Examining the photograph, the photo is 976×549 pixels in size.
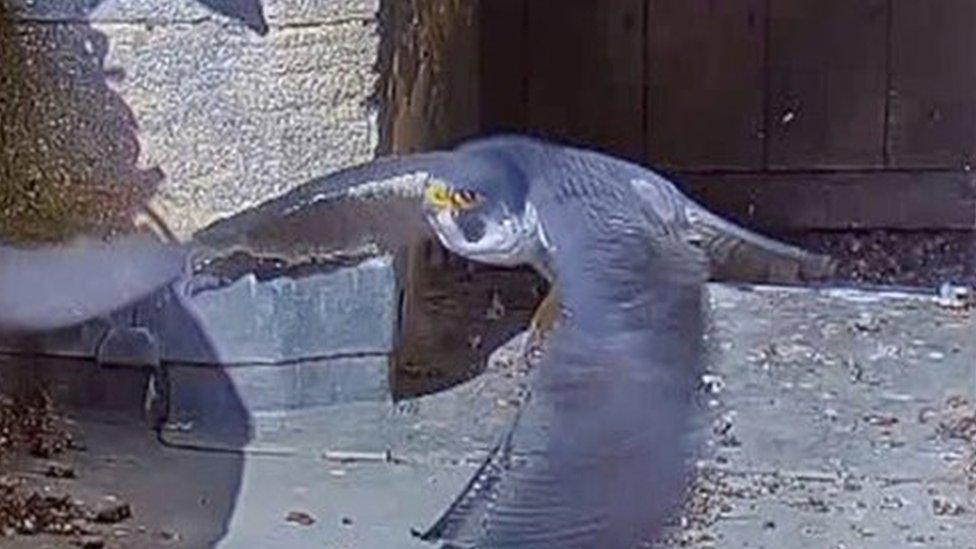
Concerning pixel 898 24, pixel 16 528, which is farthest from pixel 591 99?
pixel 16 528

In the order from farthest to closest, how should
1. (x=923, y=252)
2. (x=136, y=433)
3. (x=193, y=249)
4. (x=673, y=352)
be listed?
(x=923, y=252)
(x=136, y=433)
(x=193, y=249)
(x=673, y=352)

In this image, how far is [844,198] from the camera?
22.6 feet

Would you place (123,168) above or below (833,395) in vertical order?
above

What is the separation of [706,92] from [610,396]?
20.0ft

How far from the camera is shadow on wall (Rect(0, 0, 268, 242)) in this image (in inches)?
162

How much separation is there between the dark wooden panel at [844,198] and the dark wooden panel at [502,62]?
62 cm

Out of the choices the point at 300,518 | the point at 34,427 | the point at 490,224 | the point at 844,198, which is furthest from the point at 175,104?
the point at 844,198

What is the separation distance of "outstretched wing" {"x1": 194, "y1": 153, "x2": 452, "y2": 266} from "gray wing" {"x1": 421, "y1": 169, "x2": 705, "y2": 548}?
15 centimetres

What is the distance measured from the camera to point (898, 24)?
694 centimetres

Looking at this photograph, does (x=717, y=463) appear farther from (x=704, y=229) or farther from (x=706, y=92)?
(x=706, y=92)

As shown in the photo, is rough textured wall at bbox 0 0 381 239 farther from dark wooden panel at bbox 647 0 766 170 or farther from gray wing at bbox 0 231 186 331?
dark wooden panel at bbox 647 0 766 170

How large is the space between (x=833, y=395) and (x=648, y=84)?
268 cm

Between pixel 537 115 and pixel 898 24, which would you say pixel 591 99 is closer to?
pixel 537 115

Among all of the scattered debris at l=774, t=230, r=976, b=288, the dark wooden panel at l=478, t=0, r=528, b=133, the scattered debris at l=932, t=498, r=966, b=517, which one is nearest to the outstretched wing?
the scattered debris at l=932, t=498, r=966, b=517
